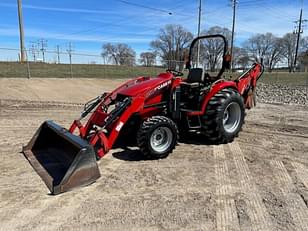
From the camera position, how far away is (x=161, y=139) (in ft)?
16.4

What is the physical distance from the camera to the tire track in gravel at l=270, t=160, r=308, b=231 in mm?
3166

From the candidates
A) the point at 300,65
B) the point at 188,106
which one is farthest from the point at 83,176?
the point at 300,65

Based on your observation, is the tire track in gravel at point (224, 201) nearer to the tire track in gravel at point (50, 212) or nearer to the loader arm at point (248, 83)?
the tire track in gravel at point (50, 212)

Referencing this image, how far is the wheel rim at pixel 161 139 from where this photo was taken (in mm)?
4832

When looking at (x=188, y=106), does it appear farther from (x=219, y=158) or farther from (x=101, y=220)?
(x=101, y=220)

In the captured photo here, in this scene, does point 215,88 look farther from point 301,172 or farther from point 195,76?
point 301,172

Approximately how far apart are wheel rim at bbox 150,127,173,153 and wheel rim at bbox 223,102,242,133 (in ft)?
5.73

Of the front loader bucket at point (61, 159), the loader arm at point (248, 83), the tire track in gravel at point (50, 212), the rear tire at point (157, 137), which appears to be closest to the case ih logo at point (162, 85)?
the rear tire at point (157, 137)

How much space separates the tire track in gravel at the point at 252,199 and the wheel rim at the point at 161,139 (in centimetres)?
115

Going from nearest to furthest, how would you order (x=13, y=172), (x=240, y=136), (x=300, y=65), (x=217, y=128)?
(x=13, y=172)
(x=217, y=128)
(x=240, y=136)
(x=300, y=65)

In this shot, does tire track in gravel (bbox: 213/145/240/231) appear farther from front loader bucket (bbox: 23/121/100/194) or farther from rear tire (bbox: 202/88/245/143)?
front loader bucket (bbox: 23/121/100/194)

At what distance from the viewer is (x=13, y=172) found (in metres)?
4.30

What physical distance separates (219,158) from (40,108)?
705 cm

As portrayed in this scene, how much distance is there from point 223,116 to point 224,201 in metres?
2.39
